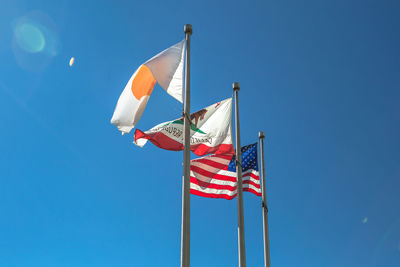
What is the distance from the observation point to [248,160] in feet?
62.7

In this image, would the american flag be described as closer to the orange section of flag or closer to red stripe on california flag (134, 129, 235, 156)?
red stripe on california flag (134, 129, 235, 156)

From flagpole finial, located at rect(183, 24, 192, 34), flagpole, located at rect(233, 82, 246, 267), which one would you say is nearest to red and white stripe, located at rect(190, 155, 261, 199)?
flagpole, located at rect(233, 82, 246, 267)

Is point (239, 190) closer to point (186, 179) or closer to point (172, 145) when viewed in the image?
point (172, 145)

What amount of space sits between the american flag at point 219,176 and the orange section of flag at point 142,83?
13.5 ft

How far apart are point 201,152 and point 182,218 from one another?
13.6 ft

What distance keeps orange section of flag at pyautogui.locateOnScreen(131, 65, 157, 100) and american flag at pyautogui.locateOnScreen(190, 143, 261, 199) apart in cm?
413

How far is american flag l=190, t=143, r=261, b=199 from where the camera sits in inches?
693

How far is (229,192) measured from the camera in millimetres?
18078

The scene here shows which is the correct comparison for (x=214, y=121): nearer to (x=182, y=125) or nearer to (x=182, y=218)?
(x=182, y=125)

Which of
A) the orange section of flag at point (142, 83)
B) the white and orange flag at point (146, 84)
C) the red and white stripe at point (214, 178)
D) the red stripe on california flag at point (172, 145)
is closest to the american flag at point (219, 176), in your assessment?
the red and white stripe at point (214, 178)

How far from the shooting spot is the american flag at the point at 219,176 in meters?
17.6

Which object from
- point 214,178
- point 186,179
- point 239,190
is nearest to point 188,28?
point 186,179

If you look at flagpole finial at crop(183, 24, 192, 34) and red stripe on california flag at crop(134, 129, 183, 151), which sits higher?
flagpole finial at crop(183, 24, 192, 34)

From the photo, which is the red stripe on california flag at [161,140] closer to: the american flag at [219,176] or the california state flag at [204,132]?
the california state flag at [204,132]
